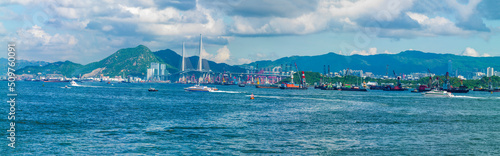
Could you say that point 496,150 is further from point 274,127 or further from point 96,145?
point 96,145

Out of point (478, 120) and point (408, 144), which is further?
point (478, 120)

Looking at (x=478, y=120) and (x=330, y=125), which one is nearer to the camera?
(x=330, y=125)

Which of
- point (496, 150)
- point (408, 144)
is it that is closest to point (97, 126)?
point (408, 144)

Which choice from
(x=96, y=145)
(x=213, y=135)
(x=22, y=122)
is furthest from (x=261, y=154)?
(x=22, y=122)

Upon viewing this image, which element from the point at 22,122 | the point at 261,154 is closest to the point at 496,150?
the point at 261,154

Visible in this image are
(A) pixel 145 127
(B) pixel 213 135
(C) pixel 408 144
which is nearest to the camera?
(C) pixel 408 144

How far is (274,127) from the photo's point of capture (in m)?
53.9

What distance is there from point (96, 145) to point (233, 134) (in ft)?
46.0

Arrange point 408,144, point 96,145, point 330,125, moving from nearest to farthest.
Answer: point 96,145, point 408,144, point 330,125

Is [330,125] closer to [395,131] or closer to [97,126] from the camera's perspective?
[395,131]

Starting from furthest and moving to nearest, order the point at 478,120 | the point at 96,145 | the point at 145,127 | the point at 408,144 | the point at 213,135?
1. the point at 478,120
2. the point at 145,127
3. the point at 213,135
4. the point at 408,144
5. the point at 96,145

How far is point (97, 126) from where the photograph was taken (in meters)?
51.7

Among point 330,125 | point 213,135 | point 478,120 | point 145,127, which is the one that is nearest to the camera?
point 213,135

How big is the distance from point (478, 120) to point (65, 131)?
56.0m
